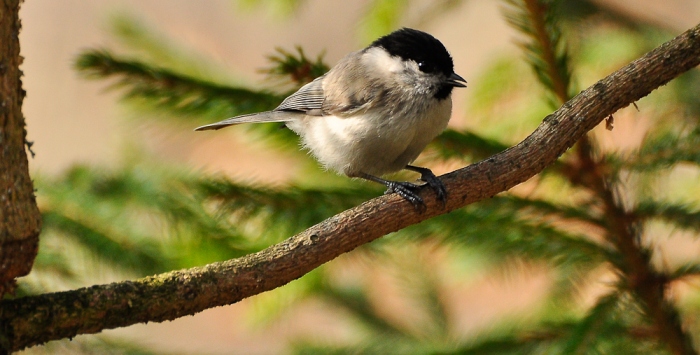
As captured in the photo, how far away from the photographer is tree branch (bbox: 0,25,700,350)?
740 mm

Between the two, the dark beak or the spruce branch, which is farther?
the dark beak

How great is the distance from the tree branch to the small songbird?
0.92 feet

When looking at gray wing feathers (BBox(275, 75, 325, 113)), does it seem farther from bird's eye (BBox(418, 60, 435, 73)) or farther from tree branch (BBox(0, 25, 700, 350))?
tree branch (BBox(0, 25, 700, 350))

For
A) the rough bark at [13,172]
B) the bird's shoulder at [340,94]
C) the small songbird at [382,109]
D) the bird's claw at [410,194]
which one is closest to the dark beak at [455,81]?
the small songbird at [382,109]

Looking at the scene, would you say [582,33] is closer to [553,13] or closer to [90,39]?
[553,13]

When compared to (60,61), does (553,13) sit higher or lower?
lower

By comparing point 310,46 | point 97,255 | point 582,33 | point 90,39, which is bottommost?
point 97,255

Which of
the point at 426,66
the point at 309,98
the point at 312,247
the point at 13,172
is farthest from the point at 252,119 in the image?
the point at 13,172

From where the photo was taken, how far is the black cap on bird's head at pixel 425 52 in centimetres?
138

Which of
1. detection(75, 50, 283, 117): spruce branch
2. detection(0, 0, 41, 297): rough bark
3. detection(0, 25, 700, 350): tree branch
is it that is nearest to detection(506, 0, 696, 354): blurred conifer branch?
detection(0, 25, 700, 350): tree branch

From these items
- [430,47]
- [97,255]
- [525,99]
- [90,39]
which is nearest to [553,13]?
[430,47]

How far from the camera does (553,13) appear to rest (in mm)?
1105

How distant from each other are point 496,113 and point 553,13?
93cm

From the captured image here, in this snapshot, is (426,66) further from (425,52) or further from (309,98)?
(309,98)
